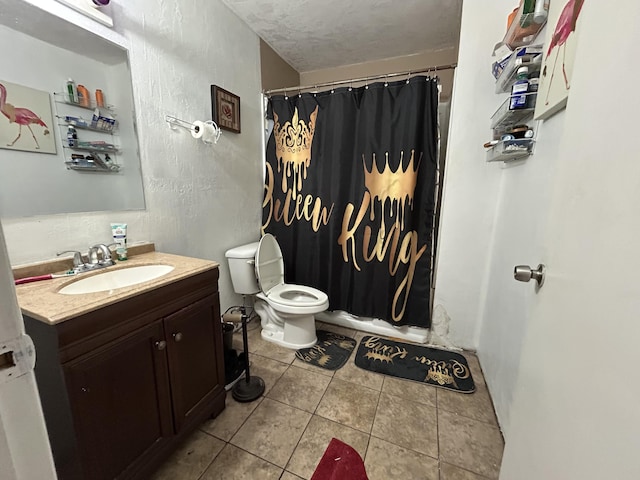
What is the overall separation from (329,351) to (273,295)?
0.58 metres

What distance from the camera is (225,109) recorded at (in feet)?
6.16

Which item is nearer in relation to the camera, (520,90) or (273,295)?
(520,90)

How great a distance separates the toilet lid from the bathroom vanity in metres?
0.70

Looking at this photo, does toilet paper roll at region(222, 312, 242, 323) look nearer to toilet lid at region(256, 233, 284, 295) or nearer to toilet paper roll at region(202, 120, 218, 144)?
toilet lid at region(256, 233, 284, 295)

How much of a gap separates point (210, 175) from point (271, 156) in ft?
1.98

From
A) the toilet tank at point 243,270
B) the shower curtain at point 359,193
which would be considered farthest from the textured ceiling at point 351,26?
the toilet tank at point 243,270

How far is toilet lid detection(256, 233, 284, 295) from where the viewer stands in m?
1.95

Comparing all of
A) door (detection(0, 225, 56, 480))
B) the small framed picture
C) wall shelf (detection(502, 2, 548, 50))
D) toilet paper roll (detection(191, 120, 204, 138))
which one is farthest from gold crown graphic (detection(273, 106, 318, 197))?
door (detection(0, 225, 56, 480))

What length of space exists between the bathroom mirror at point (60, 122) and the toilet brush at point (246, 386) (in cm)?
91

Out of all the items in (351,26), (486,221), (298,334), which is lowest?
(298,334)

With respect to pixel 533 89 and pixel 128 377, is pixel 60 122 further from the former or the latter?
pixel 533 89

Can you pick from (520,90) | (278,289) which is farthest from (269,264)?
(520,90)

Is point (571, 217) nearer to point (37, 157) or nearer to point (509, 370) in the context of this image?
point (509, 370)

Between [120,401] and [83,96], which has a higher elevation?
[83,96]
